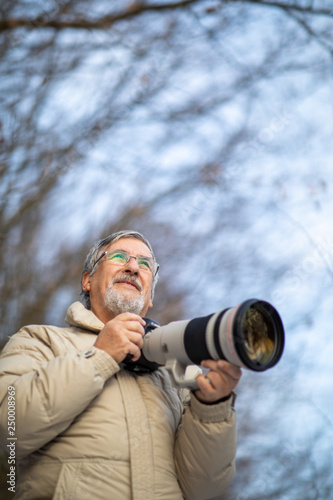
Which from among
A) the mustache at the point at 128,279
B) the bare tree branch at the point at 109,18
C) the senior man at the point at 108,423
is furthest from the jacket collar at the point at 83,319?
the bare tree branch at the point at 109,18

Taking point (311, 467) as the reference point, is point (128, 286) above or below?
above

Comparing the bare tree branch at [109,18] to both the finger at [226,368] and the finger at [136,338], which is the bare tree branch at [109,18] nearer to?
the finger at [136,338]

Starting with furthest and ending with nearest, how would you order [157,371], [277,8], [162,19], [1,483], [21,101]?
[162,19] < [277,8] < [21,101] < [1,483] < [157,371]

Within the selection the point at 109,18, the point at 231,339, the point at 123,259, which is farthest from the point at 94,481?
the point at 109,18

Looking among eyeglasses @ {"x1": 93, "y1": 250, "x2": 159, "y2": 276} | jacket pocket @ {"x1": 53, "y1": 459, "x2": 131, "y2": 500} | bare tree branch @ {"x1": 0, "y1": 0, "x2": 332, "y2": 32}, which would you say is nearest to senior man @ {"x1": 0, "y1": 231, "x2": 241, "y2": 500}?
jacket pocket @ {"x1": 53, "y1": 459, "x2": 131, "y2": 500}

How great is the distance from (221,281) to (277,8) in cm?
182

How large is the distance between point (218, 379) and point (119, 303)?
478 mm

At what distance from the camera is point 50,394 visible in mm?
1049

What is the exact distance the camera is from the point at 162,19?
3.05 metres

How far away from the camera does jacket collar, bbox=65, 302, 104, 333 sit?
4.54 ft

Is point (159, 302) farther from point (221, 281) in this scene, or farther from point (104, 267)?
point (104, 267)

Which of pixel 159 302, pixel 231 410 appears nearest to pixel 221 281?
pixel 159 302

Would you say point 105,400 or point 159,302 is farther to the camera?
point 159,302

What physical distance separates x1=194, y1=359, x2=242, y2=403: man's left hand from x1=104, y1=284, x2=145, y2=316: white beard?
1.36ft
